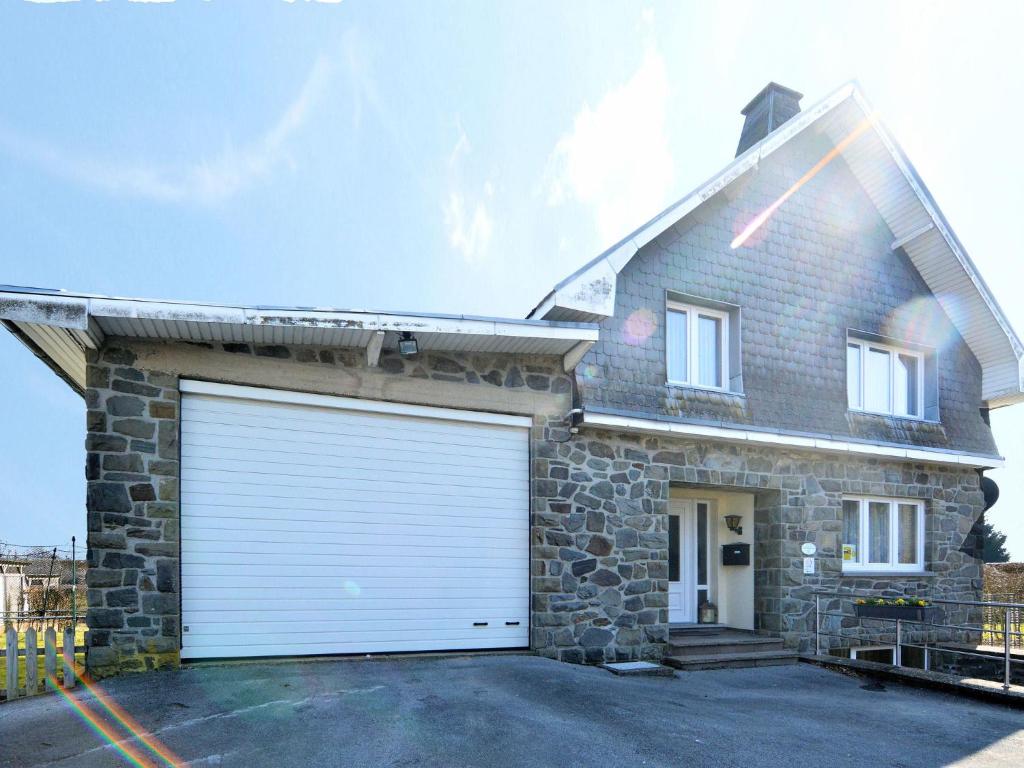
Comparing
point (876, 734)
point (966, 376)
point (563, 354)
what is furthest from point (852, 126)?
point (876, 734)

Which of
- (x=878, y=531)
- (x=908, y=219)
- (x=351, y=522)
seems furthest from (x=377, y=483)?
(x=908, y=219)

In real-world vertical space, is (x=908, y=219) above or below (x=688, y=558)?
above

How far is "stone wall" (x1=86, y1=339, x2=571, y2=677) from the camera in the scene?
6.59 meters

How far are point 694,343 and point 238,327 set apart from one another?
6.15 metres

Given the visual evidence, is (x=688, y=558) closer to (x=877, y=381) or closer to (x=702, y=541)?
(x=702, y=541)

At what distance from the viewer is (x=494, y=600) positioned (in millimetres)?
8367

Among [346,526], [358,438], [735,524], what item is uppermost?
[358,438]

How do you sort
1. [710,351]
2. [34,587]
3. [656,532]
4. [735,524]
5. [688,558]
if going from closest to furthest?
[656,532], [710,351], [735,524], [688,558], [34,587]

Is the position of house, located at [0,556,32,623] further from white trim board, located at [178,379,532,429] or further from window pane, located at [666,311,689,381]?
window pane, located at [666,311,689,381]

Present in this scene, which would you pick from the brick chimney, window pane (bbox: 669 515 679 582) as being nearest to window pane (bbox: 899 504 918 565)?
window pane (bbox: 669 515 679 582)

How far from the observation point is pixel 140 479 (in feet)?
22.3

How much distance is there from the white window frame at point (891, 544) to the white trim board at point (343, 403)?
5.96 metres

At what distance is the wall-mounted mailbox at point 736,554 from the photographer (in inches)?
422

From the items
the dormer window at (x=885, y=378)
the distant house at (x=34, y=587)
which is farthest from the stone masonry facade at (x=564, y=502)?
the distant house at (x=34, y=587)
